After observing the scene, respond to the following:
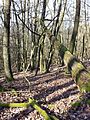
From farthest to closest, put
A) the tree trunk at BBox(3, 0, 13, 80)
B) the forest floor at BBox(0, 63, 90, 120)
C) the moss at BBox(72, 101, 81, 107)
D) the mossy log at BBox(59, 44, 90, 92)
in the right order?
the tree trunk at BBox(3, 0, 13, 80) → the mossy log at BBox(59, 44, 90, 92) → the moss at BBox(72, 101, 81, 107) → the forest floor at BBox(0, 63, 90, 120)

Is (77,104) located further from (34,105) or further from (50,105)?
(34,105)

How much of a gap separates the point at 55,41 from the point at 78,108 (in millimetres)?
5618

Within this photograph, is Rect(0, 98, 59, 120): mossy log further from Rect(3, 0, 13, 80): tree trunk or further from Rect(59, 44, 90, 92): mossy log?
Rect(3, 0, 13, 80): tree trunk

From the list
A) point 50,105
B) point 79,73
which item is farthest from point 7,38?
point 50,105

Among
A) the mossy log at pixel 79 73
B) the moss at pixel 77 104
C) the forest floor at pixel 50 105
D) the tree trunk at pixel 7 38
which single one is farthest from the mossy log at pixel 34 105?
the tree trunk at pixel 7 38

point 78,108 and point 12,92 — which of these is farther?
point 12,92

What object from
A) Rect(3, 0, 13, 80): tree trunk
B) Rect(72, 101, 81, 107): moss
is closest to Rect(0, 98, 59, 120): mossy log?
Rect(72, 101, 81, 107): moss

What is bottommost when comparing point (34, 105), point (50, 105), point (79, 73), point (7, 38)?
point (50, 105)

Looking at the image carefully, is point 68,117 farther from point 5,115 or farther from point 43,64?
point 43,64

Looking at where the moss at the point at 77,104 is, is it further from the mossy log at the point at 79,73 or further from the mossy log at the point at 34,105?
the mossy log at the point at 34,105

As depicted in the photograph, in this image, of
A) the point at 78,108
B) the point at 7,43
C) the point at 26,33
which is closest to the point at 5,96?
the point at 78,108

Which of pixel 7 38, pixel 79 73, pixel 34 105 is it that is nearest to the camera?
pixel 34 105

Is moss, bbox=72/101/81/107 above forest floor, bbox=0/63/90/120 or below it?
above

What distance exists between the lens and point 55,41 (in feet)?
44.9
